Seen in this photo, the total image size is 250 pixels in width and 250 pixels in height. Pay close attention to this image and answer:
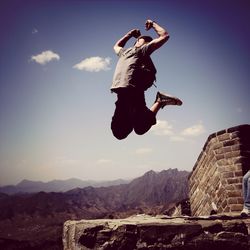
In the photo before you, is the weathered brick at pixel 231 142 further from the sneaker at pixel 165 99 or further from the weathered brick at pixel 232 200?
the sneaker at pixel 165 99

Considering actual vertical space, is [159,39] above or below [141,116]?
above

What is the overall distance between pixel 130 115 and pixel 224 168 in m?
2.33

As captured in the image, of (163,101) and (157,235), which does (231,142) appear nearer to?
(163,101)

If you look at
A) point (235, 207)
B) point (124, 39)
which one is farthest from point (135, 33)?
point (235, 207)

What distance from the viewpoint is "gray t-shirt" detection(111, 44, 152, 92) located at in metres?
2.78

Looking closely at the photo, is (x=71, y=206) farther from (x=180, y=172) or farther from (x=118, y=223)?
(x=118, y=223)

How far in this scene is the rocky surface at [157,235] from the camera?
2420mm

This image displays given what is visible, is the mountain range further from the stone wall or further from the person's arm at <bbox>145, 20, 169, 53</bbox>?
the person's arm at <bbox>145, 20, 169, 53</bbox>

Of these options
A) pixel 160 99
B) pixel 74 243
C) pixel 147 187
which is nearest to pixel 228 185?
pixel 160 99

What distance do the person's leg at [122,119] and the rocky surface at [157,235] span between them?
1049 mm

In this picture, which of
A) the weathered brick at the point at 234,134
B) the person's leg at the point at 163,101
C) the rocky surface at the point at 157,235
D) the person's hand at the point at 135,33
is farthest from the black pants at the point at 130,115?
the weathered brick at the point at 234,134

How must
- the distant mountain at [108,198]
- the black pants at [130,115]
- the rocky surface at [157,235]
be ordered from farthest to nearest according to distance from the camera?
the distant mountain at [108,198], the black pants at [130,115], the rocky surface at [157,235]

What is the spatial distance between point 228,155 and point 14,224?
19677mm

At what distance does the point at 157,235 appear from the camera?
244 centimetres
